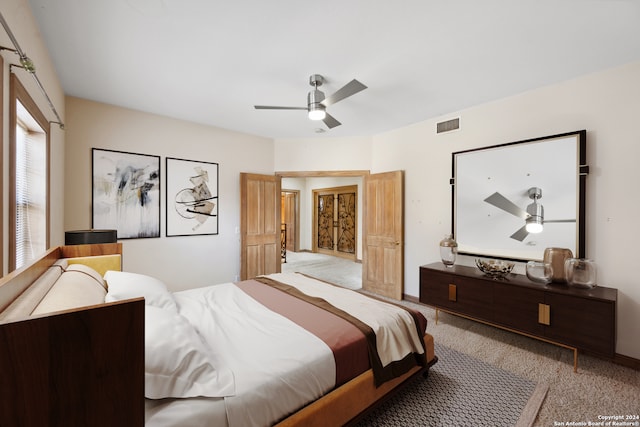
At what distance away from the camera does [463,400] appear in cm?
193

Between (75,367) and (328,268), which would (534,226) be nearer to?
(75,367)

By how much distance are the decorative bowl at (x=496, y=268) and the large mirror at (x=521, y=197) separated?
→ 25cm

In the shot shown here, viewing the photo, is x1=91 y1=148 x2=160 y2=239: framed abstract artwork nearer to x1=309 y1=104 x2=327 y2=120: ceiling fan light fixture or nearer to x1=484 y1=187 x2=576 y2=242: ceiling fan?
x1=309 y1=104 x2=327 y2=120: ceiling fan light fixture

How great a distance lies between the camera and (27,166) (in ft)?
6.93

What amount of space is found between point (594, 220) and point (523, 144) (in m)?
1.01

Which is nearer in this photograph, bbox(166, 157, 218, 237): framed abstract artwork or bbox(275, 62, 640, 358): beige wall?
bbox(275, 62, 640, 358): beige wall

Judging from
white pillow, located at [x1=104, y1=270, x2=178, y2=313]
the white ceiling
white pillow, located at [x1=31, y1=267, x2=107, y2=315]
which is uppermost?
the white ceiling

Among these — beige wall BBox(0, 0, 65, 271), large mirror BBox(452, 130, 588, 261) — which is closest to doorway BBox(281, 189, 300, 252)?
large mirror BBox(452, 130, 588, 261)

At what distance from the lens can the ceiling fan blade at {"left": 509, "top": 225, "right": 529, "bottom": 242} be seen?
2943 millimetres

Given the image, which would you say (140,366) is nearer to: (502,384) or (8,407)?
(8,407)

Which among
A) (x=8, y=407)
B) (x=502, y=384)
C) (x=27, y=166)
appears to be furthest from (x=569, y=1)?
(x=27, y=166)

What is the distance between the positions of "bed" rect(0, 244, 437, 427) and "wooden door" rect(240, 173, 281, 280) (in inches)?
70.3

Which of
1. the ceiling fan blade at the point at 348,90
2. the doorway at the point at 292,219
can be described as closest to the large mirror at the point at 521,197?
the ceiling fan blade at the point at 348,90

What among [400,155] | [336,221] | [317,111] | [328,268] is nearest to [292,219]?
[336,221]
